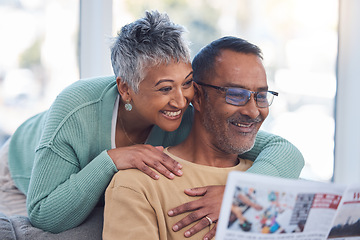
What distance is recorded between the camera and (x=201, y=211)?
1.43m

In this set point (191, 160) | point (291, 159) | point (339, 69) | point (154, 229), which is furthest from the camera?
point (339, 69)

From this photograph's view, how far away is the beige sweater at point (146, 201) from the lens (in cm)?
134

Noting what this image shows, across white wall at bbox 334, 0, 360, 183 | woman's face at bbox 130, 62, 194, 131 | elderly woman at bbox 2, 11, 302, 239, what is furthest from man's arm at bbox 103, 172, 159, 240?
white wall at bbox 334, 0, 360, 183

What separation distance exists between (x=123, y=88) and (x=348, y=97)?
195 cm

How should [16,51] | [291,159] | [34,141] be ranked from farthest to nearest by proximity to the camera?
[16,51]
[34,141]
[291,159]

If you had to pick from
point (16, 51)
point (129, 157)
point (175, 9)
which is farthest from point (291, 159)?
point (16, 51)

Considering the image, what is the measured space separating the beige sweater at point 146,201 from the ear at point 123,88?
1.03 ft

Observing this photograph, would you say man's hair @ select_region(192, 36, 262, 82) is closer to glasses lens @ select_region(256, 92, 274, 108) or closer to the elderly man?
the elderly man

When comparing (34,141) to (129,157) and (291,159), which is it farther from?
(291,159)

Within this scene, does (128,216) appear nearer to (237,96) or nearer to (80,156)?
(80,156)

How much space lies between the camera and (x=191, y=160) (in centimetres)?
162

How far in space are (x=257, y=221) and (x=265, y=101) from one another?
1.89 feet

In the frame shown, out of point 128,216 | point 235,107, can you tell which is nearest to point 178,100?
point 235,107

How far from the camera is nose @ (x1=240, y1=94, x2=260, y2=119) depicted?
150cm
